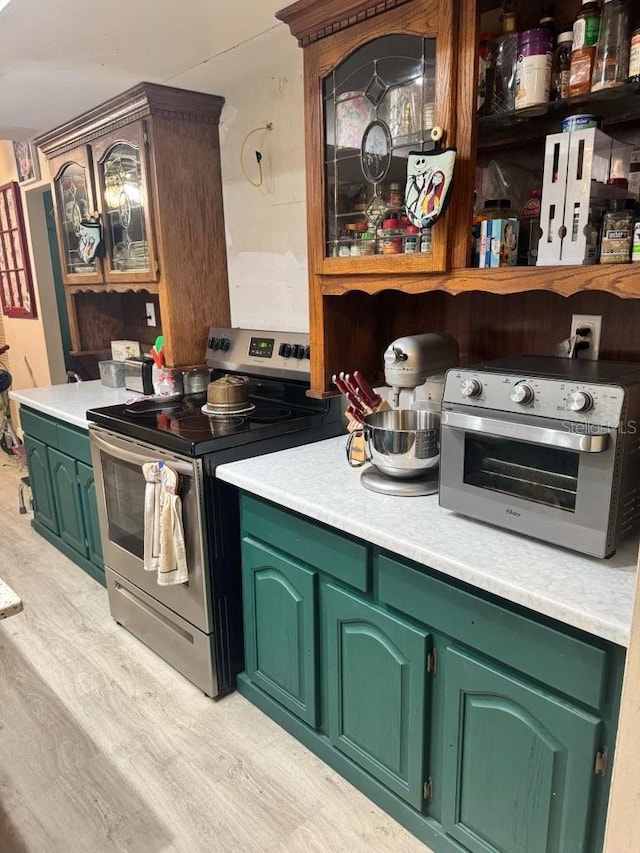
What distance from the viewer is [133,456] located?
Result: 2.05 meters

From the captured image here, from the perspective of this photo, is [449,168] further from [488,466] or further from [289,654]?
[289,654]

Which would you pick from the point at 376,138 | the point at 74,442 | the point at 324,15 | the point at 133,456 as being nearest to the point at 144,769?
the point at 133,456

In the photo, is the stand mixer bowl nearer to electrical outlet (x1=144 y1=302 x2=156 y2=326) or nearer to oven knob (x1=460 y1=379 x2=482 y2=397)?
oven knob (x1=460 y1=379 x2=482 y2=397)

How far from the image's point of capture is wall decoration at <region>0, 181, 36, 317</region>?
4301 mm

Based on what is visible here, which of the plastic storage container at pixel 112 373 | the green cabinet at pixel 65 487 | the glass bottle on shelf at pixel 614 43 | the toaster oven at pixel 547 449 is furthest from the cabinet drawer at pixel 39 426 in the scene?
the glass bottle on shelf at pixel 614 43

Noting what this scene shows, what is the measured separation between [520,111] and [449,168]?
20cm

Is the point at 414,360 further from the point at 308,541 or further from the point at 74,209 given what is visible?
the point at 74,209

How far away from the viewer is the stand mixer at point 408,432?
1553mm

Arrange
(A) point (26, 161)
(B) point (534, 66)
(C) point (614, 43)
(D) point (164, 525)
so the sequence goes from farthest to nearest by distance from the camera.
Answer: (A) point (26, 161) < (D) point (164, 525) < (B) point (534, 66) < (C) point (614, 43)

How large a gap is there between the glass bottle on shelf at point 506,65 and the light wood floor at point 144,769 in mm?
1845

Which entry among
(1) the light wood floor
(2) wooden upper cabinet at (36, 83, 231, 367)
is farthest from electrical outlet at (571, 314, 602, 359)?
(2) wooden upper cabinet at (36, 83, 231, 367)

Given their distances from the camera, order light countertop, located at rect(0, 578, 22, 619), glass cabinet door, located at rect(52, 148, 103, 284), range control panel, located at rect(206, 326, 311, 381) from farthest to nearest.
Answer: glass cabinet door, located at rect(52, 148, 103, 284) < range control panel, located at rect(206, 326, 311, 381) < light countertop, located at rect(0, 578, 22, 619)

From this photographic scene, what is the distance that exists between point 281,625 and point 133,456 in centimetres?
77

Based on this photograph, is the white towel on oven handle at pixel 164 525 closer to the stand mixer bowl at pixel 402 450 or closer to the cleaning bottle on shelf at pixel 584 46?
the stand mixer bowl at pixel 402 450
